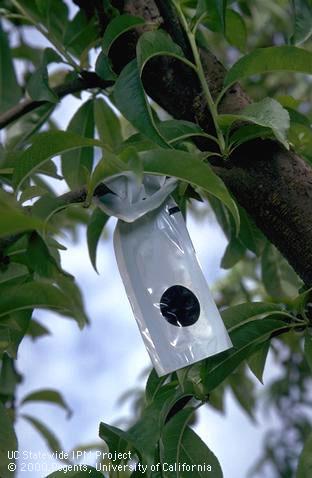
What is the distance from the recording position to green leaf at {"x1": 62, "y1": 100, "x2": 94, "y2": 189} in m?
0.95

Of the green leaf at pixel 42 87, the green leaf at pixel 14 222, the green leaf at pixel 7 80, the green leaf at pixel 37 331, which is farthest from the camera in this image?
the green leaf at pixel 37 331

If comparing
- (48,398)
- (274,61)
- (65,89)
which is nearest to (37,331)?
(48,398)

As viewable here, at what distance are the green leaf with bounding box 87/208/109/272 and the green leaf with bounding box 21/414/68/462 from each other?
47 centimetres

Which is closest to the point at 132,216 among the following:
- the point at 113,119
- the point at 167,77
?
the point at 167,77

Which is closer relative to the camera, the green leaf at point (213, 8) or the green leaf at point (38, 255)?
the green leaf at point (38, 255)

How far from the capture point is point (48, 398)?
1190 millimetres

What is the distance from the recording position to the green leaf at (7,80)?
1.05m

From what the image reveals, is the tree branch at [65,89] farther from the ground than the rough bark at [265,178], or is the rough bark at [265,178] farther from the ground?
the tree branch at [65,89]

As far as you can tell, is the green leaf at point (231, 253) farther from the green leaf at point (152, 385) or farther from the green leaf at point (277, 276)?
the green leaf at point (152, 385)

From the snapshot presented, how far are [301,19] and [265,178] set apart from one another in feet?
0.58

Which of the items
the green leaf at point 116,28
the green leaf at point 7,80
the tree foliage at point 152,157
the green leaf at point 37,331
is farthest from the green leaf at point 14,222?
the green leaf at point 37,331

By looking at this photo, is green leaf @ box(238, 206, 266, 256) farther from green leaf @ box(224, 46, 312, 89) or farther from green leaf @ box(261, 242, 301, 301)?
green leaf @ box(224, 46, 312, 89)

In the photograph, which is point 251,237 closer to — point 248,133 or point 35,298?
point 248,133

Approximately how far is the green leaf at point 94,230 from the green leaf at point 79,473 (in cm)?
26
